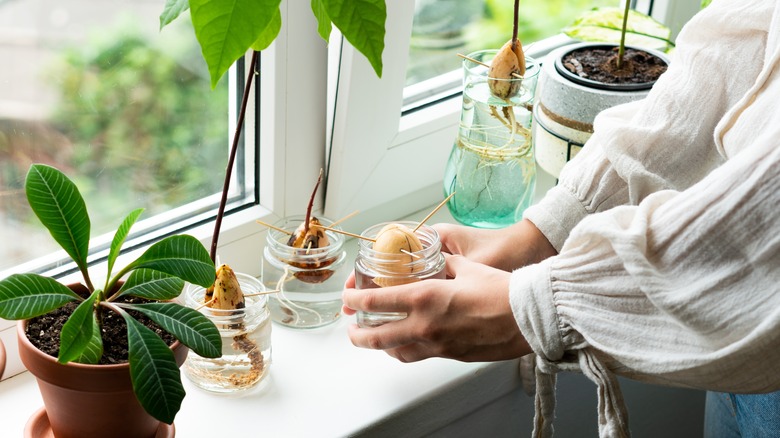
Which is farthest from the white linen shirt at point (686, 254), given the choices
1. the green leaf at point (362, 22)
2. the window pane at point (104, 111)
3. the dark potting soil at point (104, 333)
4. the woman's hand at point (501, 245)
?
the window pane at point (104, 111)

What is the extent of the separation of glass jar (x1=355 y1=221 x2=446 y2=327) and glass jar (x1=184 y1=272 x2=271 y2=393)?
0.11 meters

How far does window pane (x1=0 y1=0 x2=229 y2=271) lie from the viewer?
0.85 m

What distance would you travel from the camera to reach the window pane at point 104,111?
854mm

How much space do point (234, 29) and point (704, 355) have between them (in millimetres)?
421

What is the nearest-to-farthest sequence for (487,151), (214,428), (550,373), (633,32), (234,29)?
(234,29) < (550,373) < (214,428) < (487,151) < (633,32)

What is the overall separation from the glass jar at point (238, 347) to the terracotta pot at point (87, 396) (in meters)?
0.13

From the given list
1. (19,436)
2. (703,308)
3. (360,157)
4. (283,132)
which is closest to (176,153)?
(283,132)

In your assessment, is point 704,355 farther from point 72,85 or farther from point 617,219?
point 72,85

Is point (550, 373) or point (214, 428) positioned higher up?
point (550, 373)

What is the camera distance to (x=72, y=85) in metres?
0.89

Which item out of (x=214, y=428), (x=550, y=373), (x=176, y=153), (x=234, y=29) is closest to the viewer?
(x=234, y=29)

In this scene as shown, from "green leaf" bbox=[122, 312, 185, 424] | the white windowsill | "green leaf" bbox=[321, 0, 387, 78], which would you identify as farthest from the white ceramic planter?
"green leaf" bbox=[122, 312, 185, 424]

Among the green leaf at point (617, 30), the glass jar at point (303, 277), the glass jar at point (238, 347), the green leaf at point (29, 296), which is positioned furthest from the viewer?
the green leaf at point (617, 30)

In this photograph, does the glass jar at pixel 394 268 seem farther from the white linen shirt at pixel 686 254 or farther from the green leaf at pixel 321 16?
the green leaf at pixel 321 16
